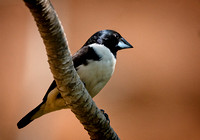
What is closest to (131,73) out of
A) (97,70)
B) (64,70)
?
(97,70)

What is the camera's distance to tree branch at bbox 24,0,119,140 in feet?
3.66

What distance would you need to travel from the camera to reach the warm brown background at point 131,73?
Answer: 297cm

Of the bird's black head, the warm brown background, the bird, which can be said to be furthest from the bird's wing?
the warm brown background

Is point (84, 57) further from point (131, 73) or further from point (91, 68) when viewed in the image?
point (131, 73)

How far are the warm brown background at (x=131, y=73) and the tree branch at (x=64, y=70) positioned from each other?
3.90 ft

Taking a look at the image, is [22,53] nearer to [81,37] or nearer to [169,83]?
[81,37]

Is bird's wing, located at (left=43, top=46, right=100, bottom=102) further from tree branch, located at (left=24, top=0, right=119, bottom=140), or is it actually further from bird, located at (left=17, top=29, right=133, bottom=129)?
tree branch, located at (left=24, top=0, right=119, bottom=140)

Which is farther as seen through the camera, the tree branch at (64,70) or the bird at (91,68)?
the bird at (91,68)

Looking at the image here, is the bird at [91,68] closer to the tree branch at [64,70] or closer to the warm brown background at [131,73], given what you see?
the tree branch at [64,70]

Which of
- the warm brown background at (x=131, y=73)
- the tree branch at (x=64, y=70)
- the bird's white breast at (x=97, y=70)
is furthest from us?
the warm brown background at (x=131, y=73)

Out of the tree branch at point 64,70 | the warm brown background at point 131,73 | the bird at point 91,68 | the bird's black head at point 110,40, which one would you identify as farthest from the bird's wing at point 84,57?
the warm brown background at point 131,73

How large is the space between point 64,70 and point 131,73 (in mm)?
1811

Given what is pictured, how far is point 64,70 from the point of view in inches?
54.2

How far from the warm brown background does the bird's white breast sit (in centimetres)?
109
